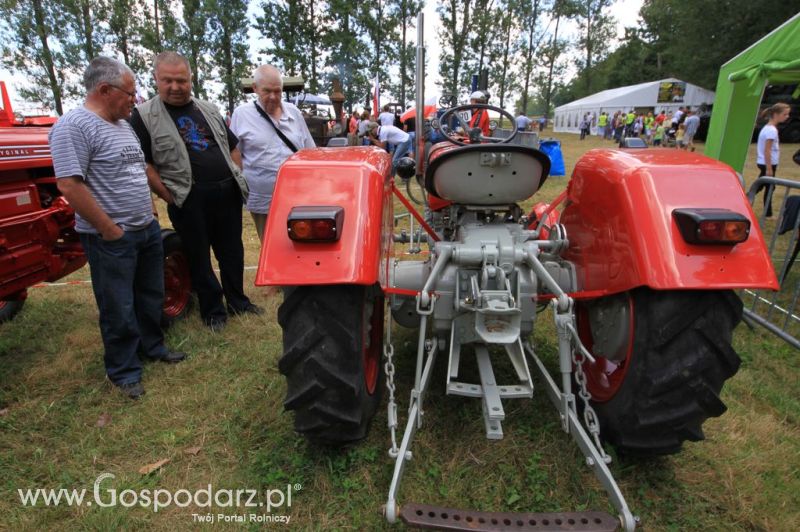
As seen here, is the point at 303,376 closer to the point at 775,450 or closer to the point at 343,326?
the point at 343,326

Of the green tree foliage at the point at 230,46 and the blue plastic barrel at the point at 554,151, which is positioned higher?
the green tree foliage at the point at 230,46

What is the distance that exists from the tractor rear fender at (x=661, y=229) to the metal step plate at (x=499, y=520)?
774mm

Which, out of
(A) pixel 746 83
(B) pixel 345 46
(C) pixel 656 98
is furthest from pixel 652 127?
(A) pixel 746 83

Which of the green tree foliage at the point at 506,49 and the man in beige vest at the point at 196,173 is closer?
the man in beige vest at the point at 196,173

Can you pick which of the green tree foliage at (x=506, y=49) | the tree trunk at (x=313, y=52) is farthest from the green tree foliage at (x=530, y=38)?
the tree trunk at (x=313, y=52)

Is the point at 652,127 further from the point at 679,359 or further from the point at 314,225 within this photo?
the point at 314,225

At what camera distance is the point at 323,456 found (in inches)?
81.0

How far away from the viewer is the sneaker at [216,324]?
3381mm

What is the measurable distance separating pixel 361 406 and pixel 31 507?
4.58 feet

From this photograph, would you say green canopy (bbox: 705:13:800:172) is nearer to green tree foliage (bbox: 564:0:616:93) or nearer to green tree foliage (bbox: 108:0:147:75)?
green tree foliage (bbox: 108:0:147:75)

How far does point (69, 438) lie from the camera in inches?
90.4

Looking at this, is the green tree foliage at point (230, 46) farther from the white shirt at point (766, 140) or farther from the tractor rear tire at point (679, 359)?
the tractor rear tire at point (679, 359)

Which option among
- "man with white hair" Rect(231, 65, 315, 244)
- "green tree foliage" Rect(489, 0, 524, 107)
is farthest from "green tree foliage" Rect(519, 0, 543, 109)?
"man with white hair" Rect(231, 65, 315, 244)

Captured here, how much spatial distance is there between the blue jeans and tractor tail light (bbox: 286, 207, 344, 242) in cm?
145
